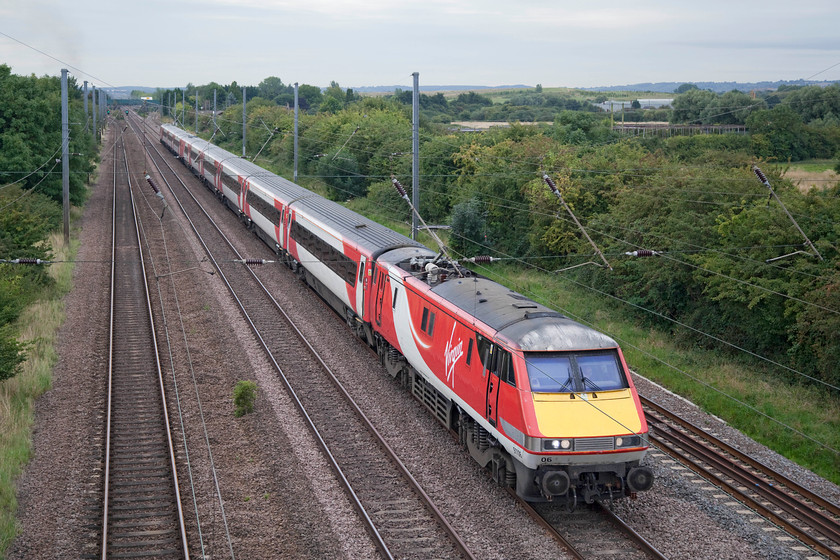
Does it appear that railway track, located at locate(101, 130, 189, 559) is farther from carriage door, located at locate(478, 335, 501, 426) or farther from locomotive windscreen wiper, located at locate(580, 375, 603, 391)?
locomotive windscreen wiper, located at locate(580, 375, 603, 391)

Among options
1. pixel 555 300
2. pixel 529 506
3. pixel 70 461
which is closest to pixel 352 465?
pixel 529 506

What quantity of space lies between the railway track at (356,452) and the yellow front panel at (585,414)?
7.12 feet

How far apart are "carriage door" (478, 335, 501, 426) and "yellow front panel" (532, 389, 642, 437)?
Result: 96 cm

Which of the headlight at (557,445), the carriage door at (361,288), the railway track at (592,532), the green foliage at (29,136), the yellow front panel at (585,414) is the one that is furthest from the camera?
the green foliage at (29,136)

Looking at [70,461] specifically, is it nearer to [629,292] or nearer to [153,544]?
[153,544]

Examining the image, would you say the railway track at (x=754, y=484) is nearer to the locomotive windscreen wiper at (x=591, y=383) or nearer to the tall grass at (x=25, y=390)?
the locomotive windscreen wiper at (x=591, y=383)

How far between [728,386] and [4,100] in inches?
1323

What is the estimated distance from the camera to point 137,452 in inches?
590

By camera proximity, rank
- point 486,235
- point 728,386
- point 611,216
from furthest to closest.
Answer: point 486,235, point 611,216, point 728,386

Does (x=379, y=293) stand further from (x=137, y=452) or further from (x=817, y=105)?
(x=817, y=105)

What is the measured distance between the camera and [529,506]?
1242 cm

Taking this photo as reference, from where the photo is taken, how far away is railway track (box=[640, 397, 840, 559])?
12109mm

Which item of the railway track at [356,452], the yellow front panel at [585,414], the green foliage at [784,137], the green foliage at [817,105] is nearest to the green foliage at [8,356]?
the railway track at [356,452]

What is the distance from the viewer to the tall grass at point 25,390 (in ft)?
41.4
